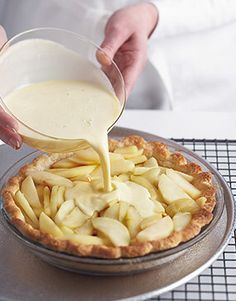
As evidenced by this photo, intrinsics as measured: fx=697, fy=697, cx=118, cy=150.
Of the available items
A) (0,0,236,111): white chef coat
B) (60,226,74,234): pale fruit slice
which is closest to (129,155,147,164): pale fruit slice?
(60,226,74,234): pale fruit slice

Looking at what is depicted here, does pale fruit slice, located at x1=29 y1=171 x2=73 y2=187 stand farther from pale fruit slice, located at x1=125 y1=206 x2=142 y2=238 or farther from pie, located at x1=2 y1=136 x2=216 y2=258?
pale fruit slice, located at x1=125 y1=206 x2=142 y2=238

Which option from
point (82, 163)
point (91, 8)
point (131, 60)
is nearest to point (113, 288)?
point (82, 163)

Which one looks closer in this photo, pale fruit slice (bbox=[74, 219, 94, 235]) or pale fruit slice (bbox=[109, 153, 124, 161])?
pale fruit slice (bbox=[74, 219, 94, 235])

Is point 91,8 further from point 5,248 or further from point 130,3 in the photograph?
point 5,248

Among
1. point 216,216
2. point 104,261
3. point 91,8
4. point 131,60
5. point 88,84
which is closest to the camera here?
point 104,261

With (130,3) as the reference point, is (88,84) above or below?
above

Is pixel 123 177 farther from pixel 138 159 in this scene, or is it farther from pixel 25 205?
pixel 25 205

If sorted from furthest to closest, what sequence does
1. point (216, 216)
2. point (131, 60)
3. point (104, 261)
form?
point (131, 60)
point (216, 216)
point (104, 261)
